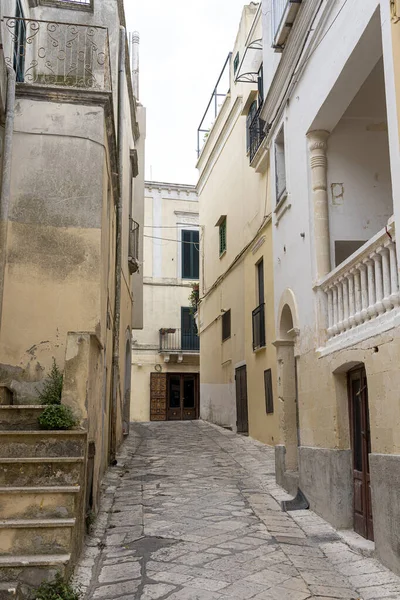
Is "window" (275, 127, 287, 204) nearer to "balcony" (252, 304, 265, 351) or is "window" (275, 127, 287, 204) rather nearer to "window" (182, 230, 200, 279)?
"balcony" (252, 304, 265, 351)

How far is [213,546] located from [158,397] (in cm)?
1928

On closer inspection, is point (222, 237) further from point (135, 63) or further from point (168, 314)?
point (168, 314)

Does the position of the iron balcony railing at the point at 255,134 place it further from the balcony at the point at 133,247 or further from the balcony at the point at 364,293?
the balcony at the point at 364,293

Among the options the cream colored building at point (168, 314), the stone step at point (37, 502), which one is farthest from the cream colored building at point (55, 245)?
the cream colored building at point (168, 314)

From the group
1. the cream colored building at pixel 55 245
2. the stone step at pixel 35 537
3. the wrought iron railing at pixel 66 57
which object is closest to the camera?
the stone step at pixel 35 537

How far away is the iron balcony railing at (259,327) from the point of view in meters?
13.4

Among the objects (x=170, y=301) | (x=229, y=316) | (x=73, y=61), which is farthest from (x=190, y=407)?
(x=73, y=61)

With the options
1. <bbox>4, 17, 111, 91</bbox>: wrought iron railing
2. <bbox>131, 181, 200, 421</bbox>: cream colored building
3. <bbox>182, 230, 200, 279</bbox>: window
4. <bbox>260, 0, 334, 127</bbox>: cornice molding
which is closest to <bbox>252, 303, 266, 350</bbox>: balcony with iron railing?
<bbox>260, 0, 334, 127</bbox>: cornice molding

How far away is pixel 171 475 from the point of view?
9805mm

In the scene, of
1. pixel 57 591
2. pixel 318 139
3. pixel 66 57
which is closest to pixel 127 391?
pixel 66 57

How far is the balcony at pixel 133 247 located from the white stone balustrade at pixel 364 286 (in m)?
7.47

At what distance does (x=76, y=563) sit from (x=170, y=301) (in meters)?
21.5

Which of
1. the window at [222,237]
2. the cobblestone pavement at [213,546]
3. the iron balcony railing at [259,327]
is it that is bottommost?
the cobblestone pavement at [213,546]

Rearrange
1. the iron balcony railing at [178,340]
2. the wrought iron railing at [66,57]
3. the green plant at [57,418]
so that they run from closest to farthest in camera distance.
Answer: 1. the green plant at [57,418]
2. the wrought iron railing at [66,57]
3. the iron balcony railing at [178,340]
